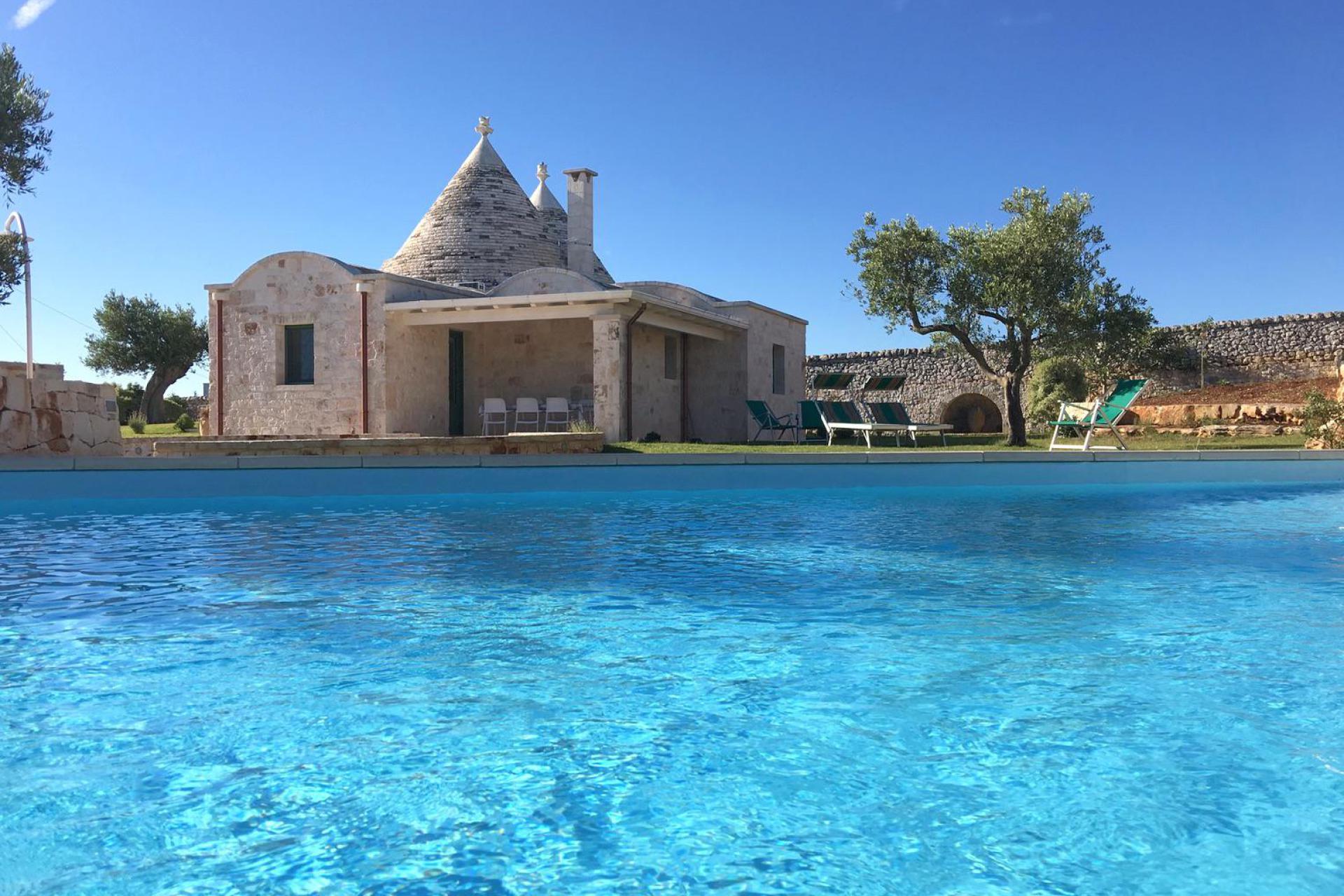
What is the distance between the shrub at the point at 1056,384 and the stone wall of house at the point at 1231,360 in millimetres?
1825

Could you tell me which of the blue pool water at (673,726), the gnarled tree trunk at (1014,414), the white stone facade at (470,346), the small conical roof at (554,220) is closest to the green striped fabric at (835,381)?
the white stone facade at (470,346)

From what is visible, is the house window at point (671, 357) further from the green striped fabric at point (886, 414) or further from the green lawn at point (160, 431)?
the green lawn at point (160, 431)

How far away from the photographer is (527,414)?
19172 mm

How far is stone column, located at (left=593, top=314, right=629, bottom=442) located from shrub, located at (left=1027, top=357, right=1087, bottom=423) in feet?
47.6

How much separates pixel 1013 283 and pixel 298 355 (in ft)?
46.0

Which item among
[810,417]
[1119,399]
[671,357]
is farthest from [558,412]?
[1119,399]

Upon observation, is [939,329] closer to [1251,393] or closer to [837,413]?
[837,413]

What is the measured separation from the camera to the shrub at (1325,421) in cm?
1459

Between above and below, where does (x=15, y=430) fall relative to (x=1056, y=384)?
below

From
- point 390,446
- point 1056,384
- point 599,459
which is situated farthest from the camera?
point 1056,384

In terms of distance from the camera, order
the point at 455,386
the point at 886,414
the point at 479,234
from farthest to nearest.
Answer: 1. the point at 479,234
2. the point at 455,386
3. the point at 886,414

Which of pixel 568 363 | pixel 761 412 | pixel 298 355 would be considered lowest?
pixel 761 412

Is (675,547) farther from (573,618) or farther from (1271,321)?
(1271,321)

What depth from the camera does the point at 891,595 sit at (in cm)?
459
